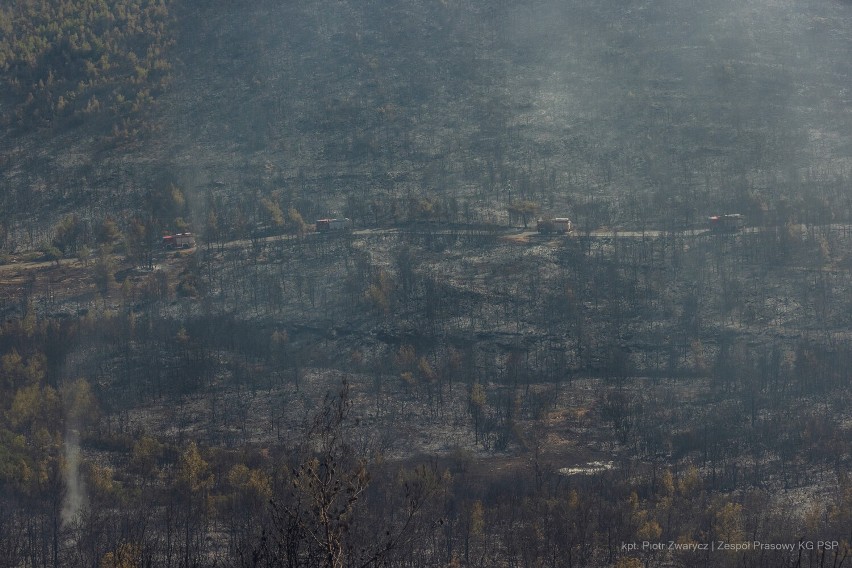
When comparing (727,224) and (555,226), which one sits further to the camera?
(555,226)

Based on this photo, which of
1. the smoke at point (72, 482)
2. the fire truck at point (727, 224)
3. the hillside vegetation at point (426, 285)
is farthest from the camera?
the fire truck at point (727, 224)

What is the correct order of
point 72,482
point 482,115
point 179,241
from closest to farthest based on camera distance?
1. point 72,482
2. point 179,241
3. point 482,115

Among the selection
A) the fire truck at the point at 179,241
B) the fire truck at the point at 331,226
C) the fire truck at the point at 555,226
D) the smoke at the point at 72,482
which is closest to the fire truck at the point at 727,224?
the fire truck at the point at 555,226

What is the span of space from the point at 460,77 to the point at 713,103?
23817 millimetres

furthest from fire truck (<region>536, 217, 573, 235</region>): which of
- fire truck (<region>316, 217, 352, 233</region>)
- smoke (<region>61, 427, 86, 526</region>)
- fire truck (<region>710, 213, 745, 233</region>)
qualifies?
smoke (<region>61, 427, 86, 526</region>)

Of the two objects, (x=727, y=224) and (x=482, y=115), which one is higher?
(x=482, y=115)

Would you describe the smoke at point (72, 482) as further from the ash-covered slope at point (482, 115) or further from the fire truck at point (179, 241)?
the ash-covered slope at point (482, 115)

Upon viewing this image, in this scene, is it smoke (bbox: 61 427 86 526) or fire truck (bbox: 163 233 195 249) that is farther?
fire truck (bbox: 163 233 195 249)

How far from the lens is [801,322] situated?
5900 cm

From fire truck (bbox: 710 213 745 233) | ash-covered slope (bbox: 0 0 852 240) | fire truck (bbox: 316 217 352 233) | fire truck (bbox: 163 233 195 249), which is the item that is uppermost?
ash-covered slope (bbox: 0 0 852 240)

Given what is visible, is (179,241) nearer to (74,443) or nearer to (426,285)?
(426,285)

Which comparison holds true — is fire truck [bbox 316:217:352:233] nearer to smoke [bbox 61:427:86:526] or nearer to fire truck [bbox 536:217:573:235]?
fire truck [bbox 536:217:573:235]

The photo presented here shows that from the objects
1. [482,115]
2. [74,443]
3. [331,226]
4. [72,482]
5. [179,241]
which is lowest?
[74,443]

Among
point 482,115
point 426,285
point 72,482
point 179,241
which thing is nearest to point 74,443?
point 72,482
